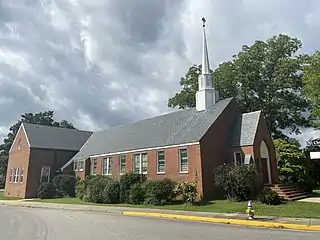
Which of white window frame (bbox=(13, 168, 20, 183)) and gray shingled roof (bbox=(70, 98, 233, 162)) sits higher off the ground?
gray shingled roof (bbox=(70, 98, 233, 162))

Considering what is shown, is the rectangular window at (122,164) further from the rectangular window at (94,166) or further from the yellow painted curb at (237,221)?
the yellow painted curb at (237,221)

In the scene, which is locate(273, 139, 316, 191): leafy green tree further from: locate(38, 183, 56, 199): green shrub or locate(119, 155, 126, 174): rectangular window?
locate(38, 183, 56, 199): green shrub

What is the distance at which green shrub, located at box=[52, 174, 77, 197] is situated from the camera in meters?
38.8

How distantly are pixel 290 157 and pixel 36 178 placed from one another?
1227 inches

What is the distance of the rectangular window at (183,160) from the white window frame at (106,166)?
35.8 ft

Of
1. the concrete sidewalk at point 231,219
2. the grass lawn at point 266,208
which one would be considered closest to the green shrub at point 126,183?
the concrete sidewalk at point 231,219

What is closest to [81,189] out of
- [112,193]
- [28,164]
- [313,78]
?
[112,193]

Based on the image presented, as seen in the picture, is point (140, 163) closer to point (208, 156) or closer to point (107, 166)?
point (107, 166)

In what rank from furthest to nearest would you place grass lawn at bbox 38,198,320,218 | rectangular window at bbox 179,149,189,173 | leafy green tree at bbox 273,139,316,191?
leafy green tree at bbox 273,139,316,191 < rectangular window at bbox 179,149,189,173 < grass lawn at bbox 38,198,320,218

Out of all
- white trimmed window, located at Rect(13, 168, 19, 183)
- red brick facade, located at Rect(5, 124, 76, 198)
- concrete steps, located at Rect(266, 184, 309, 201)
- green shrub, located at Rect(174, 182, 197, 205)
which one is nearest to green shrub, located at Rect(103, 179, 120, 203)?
green shrub, located at Rect(174, 182, 197, 205)

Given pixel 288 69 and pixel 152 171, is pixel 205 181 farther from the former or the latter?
pixel 288 69

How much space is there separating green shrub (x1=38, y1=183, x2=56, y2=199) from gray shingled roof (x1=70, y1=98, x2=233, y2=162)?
17.0ft

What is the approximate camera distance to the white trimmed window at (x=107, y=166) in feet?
120

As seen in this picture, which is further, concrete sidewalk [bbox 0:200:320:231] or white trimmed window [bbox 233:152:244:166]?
white trimmed window [bbox 233:152:244:166]
